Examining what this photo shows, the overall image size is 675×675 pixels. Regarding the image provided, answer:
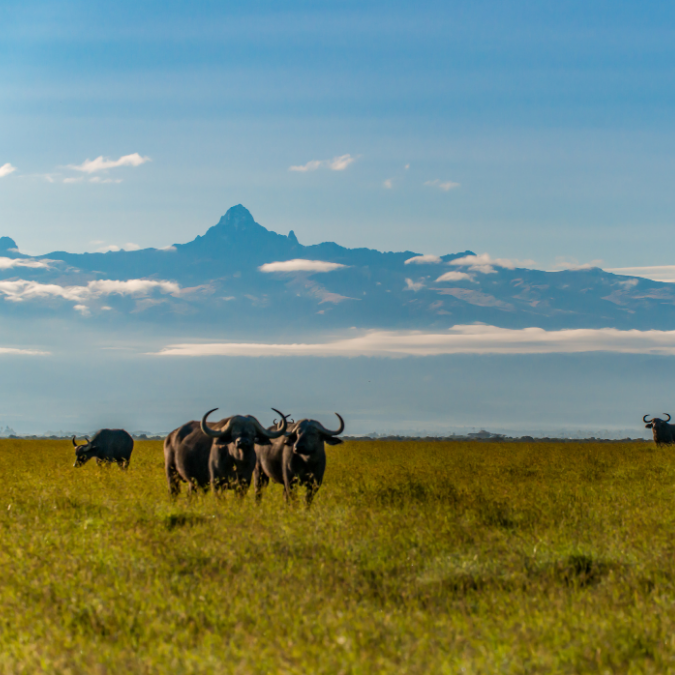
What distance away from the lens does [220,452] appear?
12.9 metres

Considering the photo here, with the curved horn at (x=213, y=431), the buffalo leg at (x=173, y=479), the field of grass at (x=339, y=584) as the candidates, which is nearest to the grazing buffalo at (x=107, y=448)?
the buffalo leg at (x=173, y=479)

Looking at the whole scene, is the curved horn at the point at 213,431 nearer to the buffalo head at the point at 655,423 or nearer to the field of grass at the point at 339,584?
the field of grass at the point at 339,584

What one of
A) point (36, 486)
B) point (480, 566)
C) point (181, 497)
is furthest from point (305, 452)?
point (36, 486)

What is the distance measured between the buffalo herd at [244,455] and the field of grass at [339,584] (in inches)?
32.5

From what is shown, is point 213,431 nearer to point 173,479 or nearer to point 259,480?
point 259,480

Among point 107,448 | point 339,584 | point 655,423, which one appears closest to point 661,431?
point 655,423

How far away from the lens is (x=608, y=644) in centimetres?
537

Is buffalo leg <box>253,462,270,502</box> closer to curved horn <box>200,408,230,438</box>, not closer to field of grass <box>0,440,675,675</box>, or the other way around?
curved horn <box>200,408,230,438</box>

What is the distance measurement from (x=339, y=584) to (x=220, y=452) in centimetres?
619

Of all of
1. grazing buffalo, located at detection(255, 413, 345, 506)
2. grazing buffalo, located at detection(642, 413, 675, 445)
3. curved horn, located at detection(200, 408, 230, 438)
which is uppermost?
curved horn, located at detection(200, 408, 230, 438)

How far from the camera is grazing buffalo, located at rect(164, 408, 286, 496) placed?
12531 mm

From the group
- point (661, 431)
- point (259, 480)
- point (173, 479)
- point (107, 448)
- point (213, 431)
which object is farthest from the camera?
point (661, 431)

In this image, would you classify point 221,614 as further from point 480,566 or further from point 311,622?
point 480,566

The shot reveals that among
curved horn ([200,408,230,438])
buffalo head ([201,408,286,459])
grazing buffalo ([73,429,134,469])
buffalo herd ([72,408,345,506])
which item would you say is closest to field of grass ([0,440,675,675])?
buffalo herd ([72,408,345,506])
